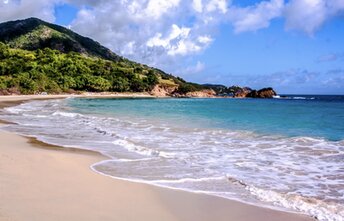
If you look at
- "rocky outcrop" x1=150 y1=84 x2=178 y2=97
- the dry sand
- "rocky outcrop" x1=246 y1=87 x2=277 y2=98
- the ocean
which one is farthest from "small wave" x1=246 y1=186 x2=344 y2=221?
"rocky outcrop" x1=246 y1=87 x2=277 y2=98

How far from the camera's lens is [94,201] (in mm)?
6832

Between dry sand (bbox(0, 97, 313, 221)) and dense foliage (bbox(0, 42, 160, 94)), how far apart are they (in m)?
80.5

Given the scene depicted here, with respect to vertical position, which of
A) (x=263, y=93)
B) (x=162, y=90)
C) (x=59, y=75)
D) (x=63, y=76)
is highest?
(x=59, y=75)

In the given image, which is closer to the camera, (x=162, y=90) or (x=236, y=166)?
(x=236, y=166)

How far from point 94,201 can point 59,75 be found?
10611cm

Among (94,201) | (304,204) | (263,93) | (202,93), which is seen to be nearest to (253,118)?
(304,204)

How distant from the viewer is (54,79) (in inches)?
4156

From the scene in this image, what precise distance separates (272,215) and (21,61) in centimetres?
10372

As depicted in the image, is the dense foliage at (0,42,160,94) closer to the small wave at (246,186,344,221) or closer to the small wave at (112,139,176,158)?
the small wave at (112,139,176,158)

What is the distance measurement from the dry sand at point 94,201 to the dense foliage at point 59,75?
8054 centimetres

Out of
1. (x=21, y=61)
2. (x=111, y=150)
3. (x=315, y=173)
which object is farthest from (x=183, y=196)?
(x=21, y=61)

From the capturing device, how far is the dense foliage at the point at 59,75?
91188 millimetres

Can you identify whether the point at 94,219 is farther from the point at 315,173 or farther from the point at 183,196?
the point at 315,173

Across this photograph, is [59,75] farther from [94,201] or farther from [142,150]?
[94,201]
